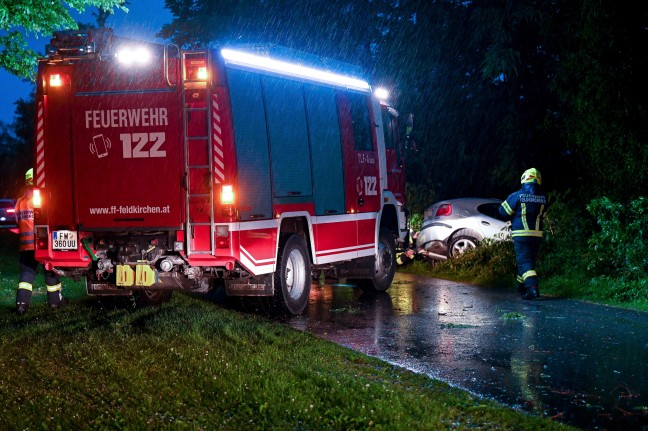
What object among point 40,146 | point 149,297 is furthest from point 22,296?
point 40,146

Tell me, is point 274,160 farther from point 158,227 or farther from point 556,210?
point 556,210

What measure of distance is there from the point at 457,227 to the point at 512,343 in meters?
9.74

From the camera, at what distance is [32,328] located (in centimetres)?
1004

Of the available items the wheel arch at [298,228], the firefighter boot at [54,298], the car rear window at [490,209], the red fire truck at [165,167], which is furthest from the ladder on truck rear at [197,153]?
the car rear window at [490,209]

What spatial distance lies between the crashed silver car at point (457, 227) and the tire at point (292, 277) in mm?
7206

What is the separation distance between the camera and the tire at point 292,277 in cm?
1161

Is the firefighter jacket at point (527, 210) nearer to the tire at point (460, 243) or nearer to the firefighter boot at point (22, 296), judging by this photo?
the tire at point (460, 243)

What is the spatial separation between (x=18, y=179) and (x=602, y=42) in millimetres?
73304

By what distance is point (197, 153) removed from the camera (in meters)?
10.6

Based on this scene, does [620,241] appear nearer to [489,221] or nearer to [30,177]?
[489,221]

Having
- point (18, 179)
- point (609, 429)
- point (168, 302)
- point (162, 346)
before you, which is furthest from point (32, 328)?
point (18, 179)

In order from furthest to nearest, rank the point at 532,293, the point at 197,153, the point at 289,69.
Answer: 1. the point at 532,293
2. the point at 289,69
3. the point at 197,153

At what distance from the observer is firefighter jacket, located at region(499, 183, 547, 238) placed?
44.6 ft

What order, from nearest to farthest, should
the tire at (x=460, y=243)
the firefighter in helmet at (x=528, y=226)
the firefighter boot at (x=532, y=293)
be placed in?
the firefighter boot at (x=532, y=293) < the firefighter in helmet at (x=528, y=226) < the tire at (x=460, y=243)
